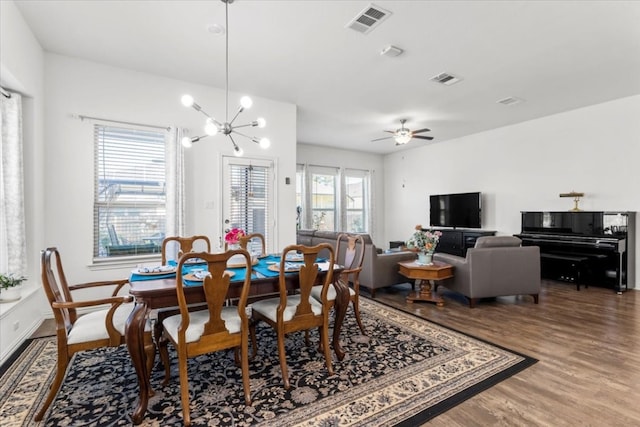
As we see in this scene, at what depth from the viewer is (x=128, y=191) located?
4.15 meters

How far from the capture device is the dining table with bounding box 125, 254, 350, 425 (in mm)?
1939

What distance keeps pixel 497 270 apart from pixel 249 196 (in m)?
3.74

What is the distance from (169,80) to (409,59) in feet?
10.7

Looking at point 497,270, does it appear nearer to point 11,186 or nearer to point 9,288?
point 9,288

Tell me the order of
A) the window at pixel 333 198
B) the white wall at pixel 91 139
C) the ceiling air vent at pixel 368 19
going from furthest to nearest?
the window at pixel 333 198
the white wall at pixel 91 139
the ceiling air vent at pixel 368 19

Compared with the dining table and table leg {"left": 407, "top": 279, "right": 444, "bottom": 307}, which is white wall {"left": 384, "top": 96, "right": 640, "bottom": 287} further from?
the dining table

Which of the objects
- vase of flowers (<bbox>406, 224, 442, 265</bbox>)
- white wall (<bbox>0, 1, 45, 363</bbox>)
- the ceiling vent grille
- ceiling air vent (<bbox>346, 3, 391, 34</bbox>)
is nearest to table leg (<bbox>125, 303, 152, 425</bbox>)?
white wall (<bbox>0, 1, 45, 363</bbox>)

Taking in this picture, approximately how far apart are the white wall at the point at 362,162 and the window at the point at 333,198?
169 millimetres

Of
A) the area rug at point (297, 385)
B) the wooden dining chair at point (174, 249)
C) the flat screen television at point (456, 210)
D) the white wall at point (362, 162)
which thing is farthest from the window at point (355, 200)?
the area rug at point (297, 385)

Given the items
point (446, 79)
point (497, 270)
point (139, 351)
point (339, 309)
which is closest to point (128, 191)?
point (139, 351)

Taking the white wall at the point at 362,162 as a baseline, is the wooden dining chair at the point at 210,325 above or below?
below

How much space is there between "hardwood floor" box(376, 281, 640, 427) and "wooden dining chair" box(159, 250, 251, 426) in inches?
55.2

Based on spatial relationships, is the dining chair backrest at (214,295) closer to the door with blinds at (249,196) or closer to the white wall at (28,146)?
the white wall at (28,146)

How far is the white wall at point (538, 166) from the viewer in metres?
5.15
